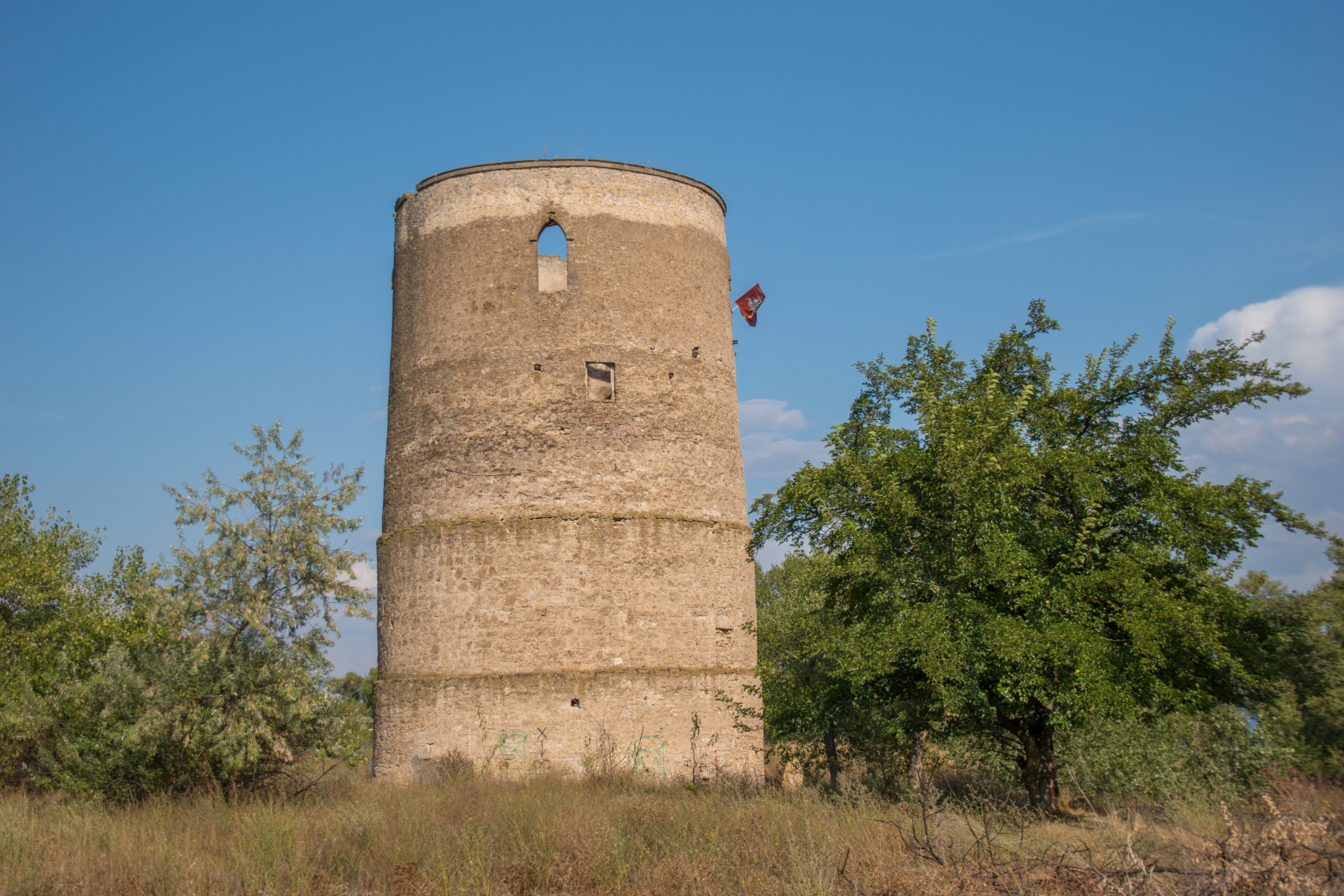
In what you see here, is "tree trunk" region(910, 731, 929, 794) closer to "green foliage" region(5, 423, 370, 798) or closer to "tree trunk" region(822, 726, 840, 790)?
"tree trunk" region(822, 726, 840, 790)

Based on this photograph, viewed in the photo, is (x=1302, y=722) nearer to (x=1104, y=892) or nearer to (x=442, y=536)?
(x=1104, y=892)

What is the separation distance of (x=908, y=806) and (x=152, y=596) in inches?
394

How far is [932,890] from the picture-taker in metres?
7.56

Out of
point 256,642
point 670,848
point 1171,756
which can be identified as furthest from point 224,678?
point 1171,756

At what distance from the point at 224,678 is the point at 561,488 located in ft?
19.3

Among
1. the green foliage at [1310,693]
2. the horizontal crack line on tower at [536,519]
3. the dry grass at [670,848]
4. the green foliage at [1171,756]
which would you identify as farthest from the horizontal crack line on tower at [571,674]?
the green foliage at [1310,693]

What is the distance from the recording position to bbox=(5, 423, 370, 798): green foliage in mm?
13070

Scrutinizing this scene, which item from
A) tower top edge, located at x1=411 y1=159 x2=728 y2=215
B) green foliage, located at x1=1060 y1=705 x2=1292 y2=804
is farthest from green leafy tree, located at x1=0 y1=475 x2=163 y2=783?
green foliage, located at x1=1060 y1=705 x2=1292 y2=804

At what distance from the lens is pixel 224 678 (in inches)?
516

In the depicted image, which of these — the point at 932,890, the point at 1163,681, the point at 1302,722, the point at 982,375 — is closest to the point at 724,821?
the point at 932,890

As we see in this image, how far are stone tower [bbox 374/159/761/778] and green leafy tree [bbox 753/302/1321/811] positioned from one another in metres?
3.96

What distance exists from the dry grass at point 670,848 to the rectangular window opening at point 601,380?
7.27m

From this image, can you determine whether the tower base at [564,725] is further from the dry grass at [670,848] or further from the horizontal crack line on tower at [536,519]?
the dry grass at [670,848]

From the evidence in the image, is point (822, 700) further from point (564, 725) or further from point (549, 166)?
point (549, 166)
